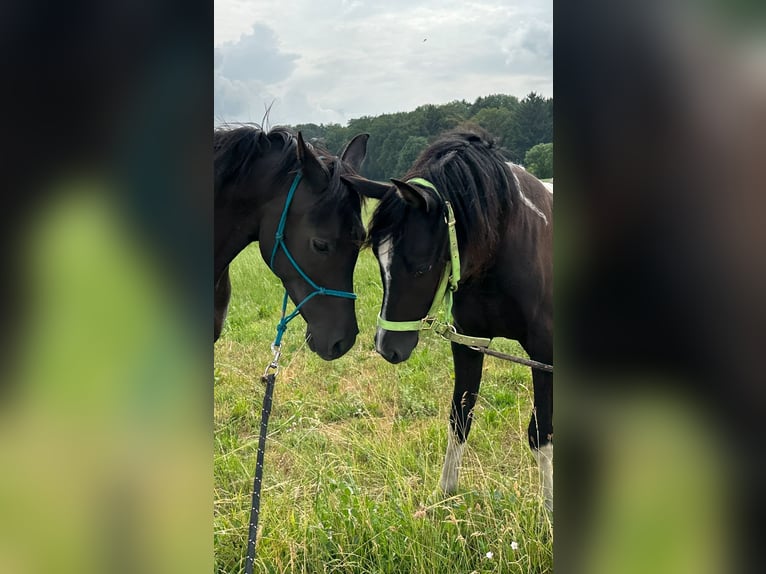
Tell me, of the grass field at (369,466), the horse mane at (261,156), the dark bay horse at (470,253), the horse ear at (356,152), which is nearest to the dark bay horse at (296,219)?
the horse mane at (261,156)

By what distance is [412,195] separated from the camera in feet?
7.00

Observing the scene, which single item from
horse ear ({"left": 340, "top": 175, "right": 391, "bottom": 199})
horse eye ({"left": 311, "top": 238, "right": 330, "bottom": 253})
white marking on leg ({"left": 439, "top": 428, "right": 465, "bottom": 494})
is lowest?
white marking on leg ({"left": 439, "top": 428, "right": 465, "bottom": 494})

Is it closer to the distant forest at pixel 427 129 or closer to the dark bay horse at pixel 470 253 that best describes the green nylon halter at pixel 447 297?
the dark bay horse at pixel 470 253

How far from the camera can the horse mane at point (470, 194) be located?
2.23 meters

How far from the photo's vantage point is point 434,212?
86.7 inches

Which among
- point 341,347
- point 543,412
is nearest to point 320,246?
point 341,347

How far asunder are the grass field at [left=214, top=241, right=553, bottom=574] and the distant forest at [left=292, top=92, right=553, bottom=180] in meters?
0.62

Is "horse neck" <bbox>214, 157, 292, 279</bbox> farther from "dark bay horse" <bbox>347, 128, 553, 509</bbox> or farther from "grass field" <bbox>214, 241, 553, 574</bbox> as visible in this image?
"grass field" <bbox>214, 241, 553, 574</bbox>

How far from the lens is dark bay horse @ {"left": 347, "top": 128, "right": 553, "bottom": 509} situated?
220cm

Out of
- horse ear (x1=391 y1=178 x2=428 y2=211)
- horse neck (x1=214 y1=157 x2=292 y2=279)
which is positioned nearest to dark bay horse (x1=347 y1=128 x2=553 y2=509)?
horse ear (x1=391 y1=178 x2=428 y2=211)

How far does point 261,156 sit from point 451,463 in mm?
1670
